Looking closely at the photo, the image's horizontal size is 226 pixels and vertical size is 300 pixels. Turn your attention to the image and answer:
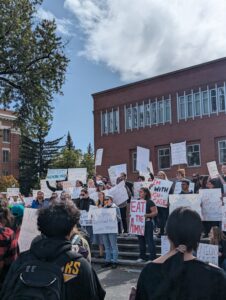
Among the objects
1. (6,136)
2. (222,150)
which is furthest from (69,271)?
(6,136)

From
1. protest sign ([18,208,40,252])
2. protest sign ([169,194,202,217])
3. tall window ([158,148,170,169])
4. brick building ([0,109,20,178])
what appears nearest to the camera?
protest sign ([18,208,40,252])

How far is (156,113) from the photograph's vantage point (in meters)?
40.3

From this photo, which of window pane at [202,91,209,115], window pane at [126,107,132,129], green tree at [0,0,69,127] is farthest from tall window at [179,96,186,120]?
green tree at [0,0,69,127]

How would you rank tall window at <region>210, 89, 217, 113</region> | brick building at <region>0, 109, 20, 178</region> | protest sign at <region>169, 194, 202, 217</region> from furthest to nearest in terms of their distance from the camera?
brick building at <region>0, 109, 20, 178</region> < tall window at <region>210, 89, 217, 113</region> < protest sign at <region>169, 194, 202, 217</region>

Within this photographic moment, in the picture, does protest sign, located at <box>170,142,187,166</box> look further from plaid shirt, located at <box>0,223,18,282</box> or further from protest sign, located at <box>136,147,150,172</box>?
plaid shirt, located at <box>0,223,18,282</box>

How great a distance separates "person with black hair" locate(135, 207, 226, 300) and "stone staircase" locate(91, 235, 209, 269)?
8.48 m

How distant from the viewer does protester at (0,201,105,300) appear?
8.33ft

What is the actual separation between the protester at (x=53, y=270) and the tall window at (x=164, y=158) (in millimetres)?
36535

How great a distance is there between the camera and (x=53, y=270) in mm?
2596

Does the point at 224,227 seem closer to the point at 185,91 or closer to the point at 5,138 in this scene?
the point at 185,91

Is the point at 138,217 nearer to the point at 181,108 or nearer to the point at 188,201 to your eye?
the point at 188,201

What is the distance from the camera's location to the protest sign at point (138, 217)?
10922mm

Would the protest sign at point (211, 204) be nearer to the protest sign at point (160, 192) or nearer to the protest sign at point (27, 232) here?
the protest sign at point (160, 192)

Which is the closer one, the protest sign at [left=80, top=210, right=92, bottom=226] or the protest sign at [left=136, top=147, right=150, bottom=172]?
the protest sign at [left=80, top=210, right=92, bottom=226]
